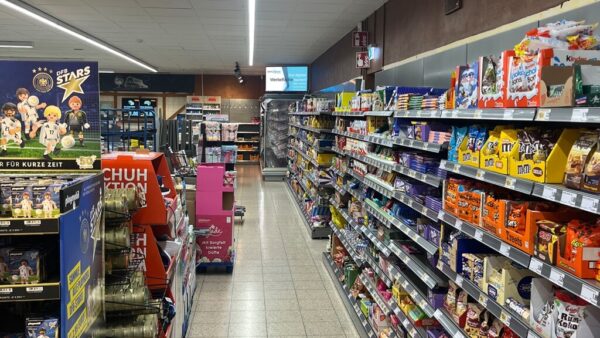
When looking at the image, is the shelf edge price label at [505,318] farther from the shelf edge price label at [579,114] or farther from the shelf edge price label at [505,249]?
the shelf edge price label at [579,114]

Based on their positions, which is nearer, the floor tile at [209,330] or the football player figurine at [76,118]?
the football player figurine at [76,118]

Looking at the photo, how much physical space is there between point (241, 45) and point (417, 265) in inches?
361

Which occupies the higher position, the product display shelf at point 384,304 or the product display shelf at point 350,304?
the product display shelf at point 384,304

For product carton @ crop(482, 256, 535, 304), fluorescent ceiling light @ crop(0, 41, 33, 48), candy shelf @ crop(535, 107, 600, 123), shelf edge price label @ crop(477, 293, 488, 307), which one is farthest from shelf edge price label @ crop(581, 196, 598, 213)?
fluorescent ceiling light @ crop(0, 41, 33, 48)

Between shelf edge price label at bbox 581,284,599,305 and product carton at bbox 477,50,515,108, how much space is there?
35.7 inches

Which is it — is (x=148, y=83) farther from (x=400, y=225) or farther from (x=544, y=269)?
(x=544, y=269)

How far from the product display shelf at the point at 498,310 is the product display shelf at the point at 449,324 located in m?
0.25

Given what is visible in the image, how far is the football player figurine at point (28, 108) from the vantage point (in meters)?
→ 2.21

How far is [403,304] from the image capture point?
12.1 ft

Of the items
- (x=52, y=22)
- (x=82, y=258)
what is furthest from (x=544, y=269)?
(x=52, y=22)

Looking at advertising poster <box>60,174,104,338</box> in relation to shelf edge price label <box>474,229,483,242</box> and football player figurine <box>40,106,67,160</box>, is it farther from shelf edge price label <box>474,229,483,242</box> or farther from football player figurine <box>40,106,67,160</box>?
shelf edge price label <box>474,229,483,242</box>

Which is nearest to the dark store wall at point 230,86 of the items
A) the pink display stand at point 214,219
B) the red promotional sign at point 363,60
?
the red promotional sign at point 363,60

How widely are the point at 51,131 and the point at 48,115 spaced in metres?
0.08

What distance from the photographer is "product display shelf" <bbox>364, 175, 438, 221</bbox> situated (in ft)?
10.2
